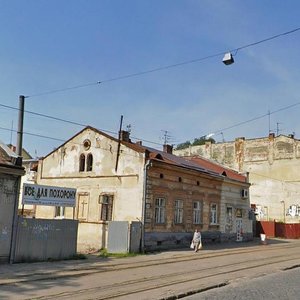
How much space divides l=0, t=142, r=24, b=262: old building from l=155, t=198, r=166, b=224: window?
1083cm

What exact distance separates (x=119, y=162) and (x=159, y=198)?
3.28 meters

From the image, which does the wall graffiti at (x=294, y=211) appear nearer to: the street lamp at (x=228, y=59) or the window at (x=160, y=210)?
the window at (x=160, y=210)

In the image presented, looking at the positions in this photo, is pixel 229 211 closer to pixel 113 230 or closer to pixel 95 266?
pixel 113 230

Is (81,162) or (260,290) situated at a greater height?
(81,162)

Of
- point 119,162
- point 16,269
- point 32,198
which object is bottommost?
point 16,269

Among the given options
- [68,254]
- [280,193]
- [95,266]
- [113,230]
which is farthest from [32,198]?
[280,193]

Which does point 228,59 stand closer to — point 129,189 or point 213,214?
point 129,189

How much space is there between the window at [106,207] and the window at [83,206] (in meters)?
1.22

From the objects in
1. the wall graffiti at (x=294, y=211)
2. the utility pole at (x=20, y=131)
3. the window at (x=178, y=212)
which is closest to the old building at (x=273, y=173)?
the wall graffiti at (x=294, y=211)

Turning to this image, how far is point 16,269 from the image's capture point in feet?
53.3

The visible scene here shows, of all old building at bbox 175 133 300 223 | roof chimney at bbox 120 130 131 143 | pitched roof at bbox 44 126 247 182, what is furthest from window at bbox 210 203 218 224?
old building at bbox 175 133 300 223

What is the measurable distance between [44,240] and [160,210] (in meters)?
9.73

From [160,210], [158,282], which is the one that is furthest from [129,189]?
[158,282]

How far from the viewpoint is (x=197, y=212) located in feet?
103
